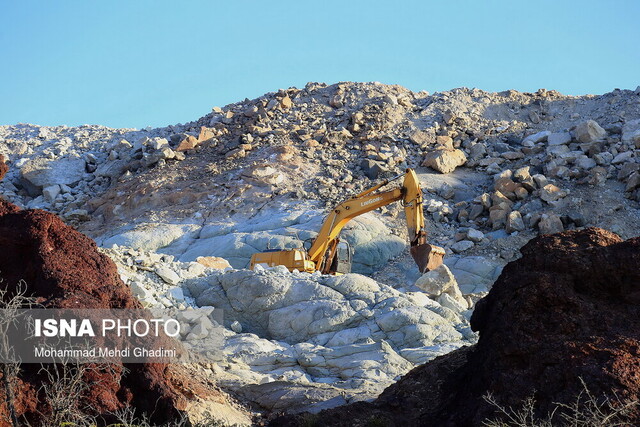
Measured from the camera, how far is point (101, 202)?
1452 inches

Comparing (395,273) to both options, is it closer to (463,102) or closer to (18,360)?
(463,102)

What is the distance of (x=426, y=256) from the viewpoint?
2259 cm

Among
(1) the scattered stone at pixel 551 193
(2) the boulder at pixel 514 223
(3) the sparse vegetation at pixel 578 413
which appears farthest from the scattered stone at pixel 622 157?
(3) the sparse vegetation at pixel 578 413

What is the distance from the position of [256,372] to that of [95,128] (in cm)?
3586

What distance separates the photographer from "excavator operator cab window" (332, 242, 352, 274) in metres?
23.9

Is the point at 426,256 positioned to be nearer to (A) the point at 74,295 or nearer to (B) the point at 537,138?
(A) the point at 74,295

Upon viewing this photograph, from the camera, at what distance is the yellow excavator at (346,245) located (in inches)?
891

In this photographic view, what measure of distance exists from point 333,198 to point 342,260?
969 centimetres

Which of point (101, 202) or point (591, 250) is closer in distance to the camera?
point (591, 250)

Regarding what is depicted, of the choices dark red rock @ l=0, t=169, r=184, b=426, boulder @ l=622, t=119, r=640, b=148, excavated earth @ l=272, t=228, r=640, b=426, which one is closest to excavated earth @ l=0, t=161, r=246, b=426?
dark red rock @ l=0, t=169, r=184, b=426

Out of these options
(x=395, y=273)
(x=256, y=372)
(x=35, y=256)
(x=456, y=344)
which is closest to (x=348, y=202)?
(x=395, y=273)

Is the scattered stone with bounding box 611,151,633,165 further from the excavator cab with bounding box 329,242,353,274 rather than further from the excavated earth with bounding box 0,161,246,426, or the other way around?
the excavated earth with bounding box 0,161,246,426

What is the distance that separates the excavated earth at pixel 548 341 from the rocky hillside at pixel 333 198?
153 inches

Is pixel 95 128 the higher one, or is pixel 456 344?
pixel 95 128
